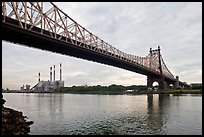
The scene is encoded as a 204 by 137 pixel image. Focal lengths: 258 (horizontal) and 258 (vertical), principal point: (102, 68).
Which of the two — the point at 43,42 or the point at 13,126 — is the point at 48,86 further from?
the point at 13,126

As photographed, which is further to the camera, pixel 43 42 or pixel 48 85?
pixel 48 85

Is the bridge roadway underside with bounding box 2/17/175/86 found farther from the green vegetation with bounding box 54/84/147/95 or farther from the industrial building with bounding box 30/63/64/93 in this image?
the industrial building with bounding box 30/63/64/93

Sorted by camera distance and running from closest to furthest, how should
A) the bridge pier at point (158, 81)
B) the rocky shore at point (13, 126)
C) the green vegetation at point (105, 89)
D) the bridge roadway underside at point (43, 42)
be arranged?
the rocky shore at point (13, 126) < the bridge roadway underside at point (43, 42) < the bridge pier at point (158, 81) < the green vegetation at point (105, 89)

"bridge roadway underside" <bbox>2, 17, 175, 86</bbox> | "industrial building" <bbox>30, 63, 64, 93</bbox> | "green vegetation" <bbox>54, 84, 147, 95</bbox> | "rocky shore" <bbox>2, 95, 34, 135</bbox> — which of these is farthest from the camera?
"industrial building" <bbox>30, 63, 64, 93</bbox>

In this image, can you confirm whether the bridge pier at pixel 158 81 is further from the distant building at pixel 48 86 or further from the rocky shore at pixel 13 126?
the distant building at pixel 48 86

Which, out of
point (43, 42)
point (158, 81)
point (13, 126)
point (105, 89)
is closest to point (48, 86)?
point (105, 89)

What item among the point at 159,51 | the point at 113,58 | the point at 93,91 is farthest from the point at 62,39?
the point at 93,91

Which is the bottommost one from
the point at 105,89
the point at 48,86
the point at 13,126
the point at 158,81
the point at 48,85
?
the point at 13,126

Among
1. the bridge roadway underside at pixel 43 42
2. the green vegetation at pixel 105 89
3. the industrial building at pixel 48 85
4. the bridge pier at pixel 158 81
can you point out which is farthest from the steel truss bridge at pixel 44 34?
the industrial building at pixel 48 85

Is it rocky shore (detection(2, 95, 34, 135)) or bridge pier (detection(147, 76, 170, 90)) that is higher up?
bridge pier (detection(147, 76, 170, 90))

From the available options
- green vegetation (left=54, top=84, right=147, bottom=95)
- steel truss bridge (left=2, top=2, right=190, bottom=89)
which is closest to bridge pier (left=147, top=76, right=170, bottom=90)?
green vegetation (left=54, top=84, right=147, bottom=95)

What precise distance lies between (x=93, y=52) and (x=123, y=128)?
1927cm

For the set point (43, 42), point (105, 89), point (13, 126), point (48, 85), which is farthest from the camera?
point (48, 85)

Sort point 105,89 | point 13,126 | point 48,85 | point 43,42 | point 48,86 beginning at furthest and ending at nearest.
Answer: point 48,85 → point 48,86 → point 105,89 → point 43,42 → point 13,126
